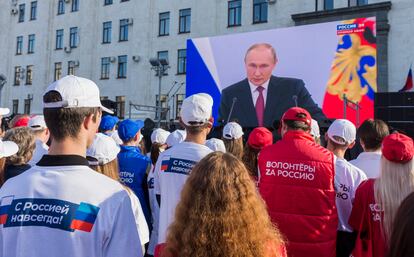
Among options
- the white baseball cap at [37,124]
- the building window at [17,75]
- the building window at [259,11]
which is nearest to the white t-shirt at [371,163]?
the white baseball cap at [37,124]

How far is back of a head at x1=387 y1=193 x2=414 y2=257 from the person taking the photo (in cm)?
126

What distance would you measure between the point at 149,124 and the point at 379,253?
1488cm

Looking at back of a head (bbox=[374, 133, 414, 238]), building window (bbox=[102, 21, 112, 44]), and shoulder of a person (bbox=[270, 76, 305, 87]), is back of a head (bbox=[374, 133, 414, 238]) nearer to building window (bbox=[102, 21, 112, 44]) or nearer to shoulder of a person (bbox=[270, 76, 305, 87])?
shoulder of a person (bbox=[270, 76, 305, 87])

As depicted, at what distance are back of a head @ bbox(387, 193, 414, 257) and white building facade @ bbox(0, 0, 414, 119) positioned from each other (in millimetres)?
19916

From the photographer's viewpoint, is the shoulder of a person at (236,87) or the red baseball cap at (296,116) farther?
the shoulder of a person at (236,87)

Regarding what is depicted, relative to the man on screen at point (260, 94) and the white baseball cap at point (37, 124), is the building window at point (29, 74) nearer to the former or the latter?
the man on screen at point (260, 94)

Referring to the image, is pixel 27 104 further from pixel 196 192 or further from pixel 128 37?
pixel 196 192

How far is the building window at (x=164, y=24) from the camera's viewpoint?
29625 millimetres

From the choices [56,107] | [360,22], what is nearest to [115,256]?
[56,107]

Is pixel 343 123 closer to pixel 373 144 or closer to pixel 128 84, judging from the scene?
pixel 373 144

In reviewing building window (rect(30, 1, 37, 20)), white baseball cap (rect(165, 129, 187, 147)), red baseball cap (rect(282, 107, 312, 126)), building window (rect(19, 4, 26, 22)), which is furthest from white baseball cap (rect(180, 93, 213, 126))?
building window (rect(19, 4, 26, 22))

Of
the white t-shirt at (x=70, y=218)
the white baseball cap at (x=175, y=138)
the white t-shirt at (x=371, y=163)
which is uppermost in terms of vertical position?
the white baseball cap at (x=175, y=138)

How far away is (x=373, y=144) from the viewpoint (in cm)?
410

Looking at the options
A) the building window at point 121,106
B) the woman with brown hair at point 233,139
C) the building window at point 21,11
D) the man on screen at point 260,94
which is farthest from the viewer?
the building window at point 21,11
